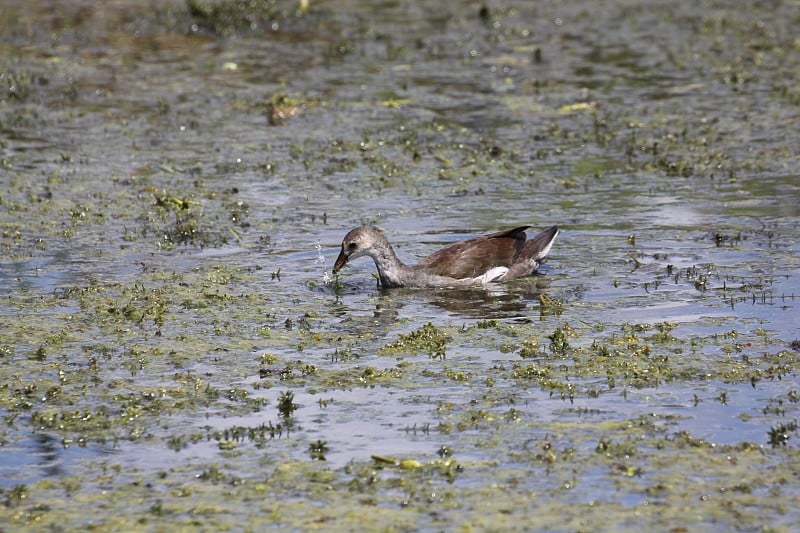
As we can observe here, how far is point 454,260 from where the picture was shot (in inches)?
489

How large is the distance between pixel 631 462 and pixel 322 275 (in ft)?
16.9

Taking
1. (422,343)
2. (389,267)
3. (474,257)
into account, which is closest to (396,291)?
(389,267)

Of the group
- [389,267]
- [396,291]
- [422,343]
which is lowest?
[422,343]

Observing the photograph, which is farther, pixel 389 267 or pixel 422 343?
pixel 389 267

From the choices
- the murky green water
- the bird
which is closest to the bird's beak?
the bird

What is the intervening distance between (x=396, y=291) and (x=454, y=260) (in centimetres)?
57

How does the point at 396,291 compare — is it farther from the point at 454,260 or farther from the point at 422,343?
the point at 422,343

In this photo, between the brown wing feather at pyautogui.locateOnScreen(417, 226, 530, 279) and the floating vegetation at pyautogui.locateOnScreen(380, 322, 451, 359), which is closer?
the floating vegetation at pyautogui.locateOnScreen(380, 322, 451, 359)

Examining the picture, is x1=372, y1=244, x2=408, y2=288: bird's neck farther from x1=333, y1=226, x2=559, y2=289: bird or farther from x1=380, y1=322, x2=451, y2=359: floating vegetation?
x1=380, y1=322, x2=451, y2=359: floating vegetation

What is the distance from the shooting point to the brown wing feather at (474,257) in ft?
40.7

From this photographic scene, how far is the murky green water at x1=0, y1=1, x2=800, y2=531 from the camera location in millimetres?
7781

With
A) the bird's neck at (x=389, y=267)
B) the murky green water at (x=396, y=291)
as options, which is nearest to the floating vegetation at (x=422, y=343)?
the murky green water at (x=396, y=291)

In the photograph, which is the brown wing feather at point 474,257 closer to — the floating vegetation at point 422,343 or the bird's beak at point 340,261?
the bird's beak at point 340,261

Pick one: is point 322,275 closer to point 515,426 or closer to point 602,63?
point 515,426
